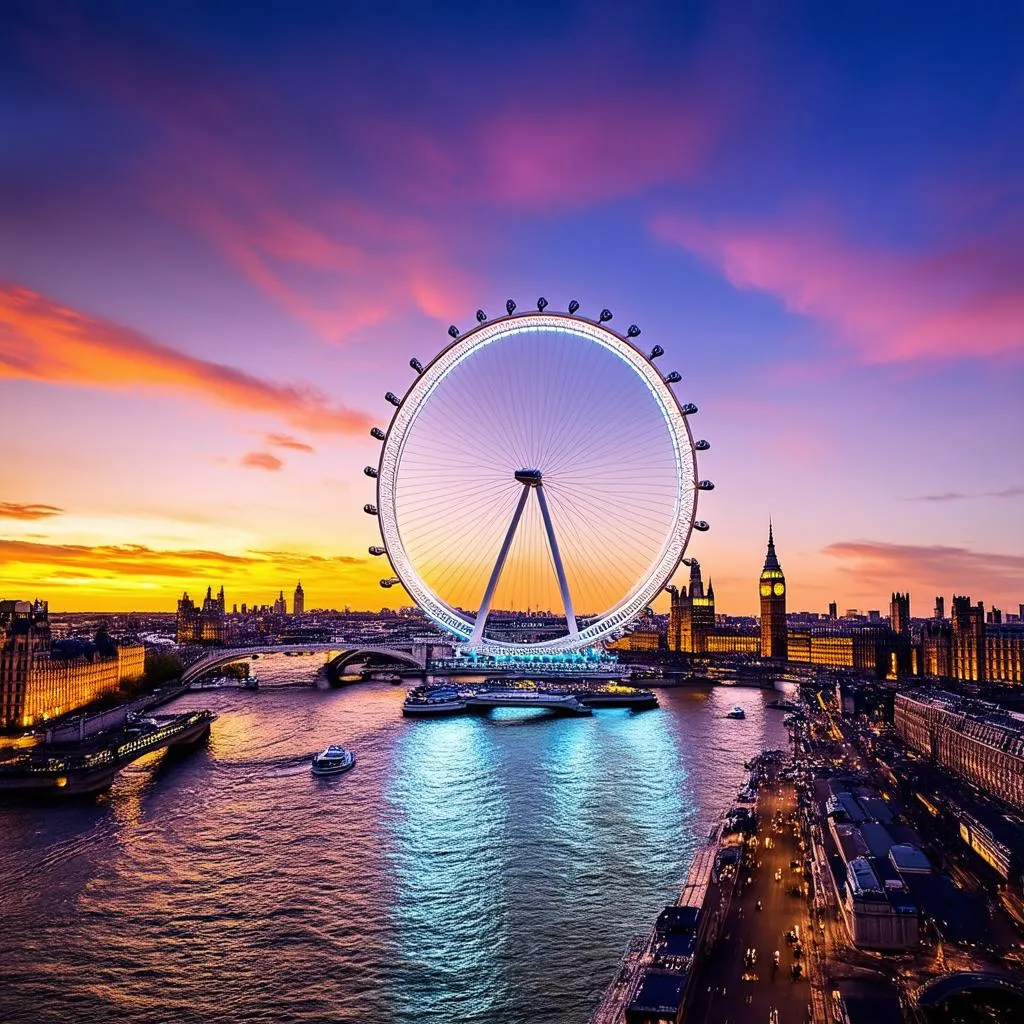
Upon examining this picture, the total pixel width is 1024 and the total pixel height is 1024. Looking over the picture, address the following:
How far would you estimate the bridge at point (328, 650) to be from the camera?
96438 mm

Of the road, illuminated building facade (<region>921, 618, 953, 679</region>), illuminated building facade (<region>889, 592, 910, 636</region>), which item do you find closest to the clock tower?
illuminated building facade (<region>889, 592, 910, 636</region>)

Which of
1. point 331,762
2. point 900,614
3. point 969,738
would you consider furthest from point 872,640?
point 331,762

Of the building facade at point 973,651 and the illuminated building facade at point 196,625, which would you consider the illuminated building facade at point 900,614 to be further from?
the illuminated building facade at point 196,625

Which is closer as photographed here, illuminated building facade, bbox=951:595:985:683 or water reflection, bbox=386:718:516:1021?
water reflection, bbox=386:718:516:1021

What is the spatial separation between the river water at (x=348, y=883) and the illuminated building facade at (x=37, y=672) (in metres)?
12.2

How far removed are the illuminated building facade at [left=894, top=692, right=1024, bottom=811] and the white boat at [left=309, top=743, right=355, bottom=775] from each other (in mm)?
34650

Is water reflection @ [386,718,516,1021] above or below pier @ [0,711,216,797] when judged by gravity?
below

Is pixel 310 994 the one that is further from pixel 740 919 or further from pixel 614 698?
pixel 614 698

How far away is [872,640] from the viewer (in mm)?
125938

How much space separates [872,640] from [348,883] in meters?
114

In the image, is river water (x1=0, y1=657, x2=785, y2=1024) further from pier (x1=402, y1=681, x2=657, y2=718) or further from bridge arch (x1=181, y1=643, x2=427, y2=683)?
bridge arch (x1=181, y1=643, x2=427, y2=683)

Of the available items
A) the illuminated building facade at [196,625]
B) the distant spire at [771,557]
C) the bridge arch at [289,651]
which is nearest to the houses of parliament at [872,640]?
the distant spire at [771,557]

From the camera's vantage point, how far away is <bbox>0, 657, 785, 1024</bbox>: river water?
22.4m

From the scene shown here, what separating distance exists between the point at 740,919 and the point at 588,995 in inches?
240
